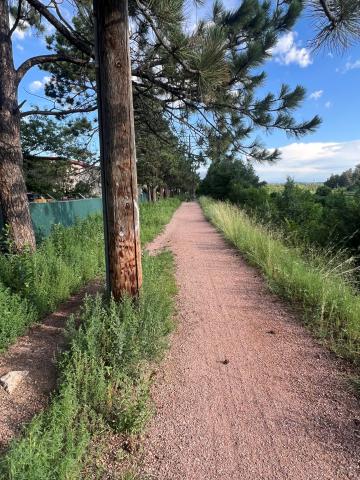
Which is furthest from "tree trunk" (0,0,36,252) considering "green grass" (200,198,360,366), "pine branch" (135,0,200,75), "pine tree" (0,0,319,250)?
"green grass" (200,198,360,366)

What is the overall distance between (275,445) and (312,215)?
10.7 metres

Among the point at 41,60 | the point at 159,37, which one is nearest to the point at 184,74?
the point at 159,37

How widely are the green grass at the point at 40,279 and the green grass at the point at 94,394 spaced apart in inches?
34.8

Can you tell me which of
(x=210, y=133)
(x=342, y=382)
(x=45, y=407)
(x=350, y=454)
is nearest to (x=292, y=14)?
(x=210, y=133)

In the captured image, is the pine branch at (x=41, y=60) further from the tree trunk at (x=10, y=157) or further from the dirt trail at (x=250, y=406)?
the dirt trail at (x=250, y=406)

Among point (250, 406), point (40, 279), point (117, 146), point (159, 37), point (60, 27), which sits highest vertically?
point (60, 27)

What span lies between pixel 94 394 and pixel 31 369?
37.0 inches

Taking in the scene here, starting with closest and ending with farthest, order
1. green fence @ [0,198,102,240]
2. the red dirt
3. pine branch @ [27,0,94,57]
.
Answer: the red dirt < pine branch @ [27,0,94,57] < green fence @ [0,198,102,240]

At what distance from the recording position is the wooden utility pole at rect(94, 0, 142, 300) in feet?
12.0

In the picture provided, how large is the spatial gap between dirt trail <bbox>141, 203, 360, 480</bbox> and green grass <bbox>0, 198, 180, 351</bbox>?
1.76 metres

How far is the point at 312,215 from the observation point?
39.6ft

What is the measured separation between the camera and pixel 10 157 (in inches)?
222

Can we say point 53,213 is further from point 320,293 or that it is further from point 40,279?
point 320,293

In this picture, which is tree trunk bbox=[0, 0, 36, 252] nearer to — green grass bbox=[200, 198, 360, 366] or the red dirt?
the red dirt
